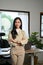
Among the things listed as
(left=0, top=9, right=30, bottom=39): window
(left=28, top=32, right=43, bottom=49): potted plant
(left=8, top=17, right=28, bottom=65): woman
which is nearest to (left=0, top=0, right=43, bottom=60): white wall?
(left=0, top=9, right=30, bottom=39): window

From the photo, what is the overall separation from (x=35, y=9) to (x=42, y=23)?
553 millimetres

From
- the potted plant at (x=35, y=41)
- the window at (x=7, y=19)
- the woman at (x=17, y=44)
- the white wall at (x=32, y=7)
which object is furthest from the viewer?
the white wall at (x=32, y=7)

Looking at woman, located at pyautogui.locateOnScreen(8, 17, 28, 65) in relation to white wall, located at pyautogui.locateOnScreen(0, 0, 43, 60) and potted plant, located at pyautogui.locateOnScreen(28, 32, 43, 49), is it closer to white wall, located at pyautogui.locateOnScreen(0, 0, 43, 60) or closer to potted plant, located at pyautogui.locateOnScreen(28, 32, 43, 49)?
potted plant, located at pyautogui.locateOnScreen(28, 32, 43, 49)

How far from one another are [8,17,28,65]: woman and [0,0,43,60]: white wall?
1.82m

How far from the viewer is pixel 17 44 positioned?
9.87 feet

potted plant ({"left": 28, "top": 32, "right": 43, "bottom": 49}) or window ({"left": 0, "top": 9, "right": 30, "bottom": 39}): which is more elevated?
window ({"left": 0, "top": 9, "right": 30, "bottom": 39})

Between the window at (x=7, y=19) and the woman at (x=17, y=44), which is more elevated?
the window at (x=7, y=19)

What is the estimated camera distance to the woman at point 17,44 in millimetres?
2953

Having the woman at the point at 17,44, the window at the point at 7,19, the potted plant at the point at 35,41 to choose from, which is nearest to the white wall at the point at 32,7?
the window at the point at 7,19

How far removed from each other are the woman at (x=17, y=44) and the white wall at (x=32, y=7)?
1825 mm

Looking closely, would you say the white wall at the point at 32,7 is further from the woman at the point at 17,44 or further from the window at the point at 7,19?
the woman at the point at 17,44

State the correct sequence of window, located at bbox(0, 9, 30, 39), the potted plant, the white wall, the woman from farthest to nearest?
the white wall < window, located at bbox(0, 9, 30, 39) < the potted plant < the woman

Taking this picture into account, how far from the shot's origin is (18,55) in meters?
2.97

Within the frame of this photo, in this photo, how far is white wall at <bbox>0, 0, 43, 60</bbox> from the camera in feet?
15.8
